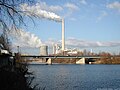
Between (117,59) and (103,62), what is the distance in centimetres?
1046

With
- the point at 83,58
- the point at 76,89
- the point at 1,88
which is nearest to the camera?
the point at 1,88

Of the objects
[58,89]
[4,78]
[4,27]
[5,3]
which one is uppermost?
[5,3]

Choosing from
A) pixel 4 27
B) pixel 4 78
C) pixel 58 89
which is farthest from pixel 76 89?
pixel 4 27

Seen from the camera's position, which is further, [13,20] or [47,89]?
[47,89]

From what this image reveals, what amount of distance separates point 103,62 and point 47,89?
151735 millimetres

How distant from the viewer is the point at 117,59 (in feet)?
624

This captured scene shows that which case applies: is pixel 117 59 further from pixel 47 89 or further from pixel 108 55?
pixel 47 89

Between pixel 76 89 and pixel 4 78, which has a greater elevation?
pixel 4 78

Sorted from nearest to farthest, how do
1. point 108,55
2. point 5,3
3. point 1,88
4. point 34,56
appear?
point 5,3, point 1,88, point 34,56, point 108,55

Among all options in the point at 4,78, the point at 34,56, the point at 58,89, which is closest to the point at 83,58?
the point at 34,56

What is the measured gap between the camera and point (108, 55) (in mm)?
186375

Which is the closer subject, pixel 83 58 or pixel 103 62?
pixel 83 58

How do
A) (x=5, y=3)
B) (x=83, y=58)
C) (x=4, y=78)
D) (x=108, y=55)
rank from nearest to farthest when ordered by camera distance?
(x=5, y=3) → (x=4, y=78) → (x=83, y=58) → (x=108, y=55)

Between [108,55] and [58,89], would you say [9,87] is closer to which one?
[58,89]
